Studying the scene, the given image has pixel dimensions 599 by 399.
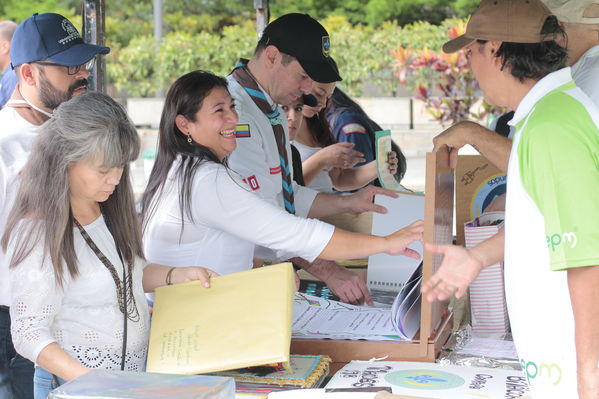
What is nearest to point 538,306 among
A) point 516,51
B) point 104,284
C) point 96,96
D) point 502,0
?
point 516,51

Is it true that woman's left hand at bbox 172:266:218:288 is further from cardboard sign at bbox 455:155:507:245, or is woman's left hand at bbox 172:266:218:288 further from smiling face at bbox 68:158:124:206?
cardboard sign at bbox 455:155:507:245

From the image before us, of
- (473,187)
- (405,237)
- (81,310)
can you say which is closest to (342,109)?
(473,187)

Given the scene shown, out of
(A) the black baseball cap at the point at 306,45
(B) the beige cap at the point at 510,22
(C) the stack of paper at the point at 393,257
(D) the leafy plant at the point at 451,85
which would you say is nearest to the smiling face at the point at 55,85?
(A) the black baseball cap at the point at 306,45

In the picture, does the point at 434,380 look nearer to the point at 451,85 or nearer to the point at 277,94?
the point at 277,94

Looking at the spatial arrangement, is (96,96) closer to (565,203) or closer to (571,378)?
(565,203)

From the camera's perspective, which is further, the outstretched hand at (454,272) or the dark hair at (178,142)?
the dark hair at (178,142)

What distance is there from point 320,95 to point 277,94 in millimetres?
948

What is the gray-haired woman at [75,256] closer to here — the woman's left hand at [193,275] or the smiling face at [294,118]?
the woman's left hand at [193,275]

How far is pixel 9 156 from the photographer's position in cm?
212

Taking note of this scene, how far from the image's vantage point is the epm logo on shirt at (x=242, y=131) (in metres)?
2.35

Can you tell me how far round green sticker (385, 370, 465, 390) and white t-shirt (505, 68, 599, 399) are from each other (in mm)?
265

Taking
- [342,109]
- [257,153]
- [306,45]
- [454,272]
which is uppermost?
[306,45]

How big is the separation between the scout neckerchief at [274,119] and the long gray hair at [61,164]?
2.82 feet

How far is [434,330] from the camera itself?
1.87 meters
